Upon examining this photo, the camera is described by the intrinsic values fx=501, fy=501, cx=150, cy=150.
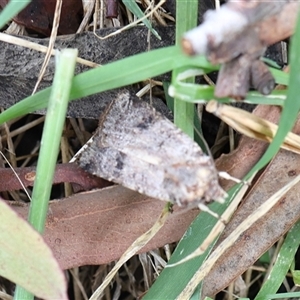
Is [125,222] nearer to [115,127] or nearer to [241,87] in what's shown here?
[115,127]

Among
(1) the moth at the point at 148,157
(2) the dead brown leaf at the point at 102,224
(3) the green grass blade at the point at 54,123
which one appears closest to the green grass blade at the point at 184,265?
(2) the dead brown leaf at the point at 102,224

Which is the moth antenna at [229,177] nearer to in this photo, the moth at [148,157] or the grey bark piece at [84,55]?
the moth at [148,157]

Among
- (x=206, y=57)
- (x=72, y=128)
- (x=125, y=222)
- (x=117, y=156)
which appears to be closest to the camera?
(x=206, y=57)

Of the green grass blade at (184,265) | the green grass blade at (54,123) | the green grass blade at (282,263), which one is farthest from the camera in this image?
the green grass blade at (282,263)

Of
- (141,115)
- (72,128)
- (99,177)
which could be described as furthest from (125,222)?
(72,128)

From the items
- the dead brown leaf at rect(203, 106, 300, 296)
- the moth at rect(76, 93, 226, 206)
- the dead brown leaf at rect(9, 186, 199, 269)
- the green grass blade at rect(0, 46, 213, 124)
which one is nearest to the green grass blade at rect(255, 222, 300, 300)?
the dead brown leaf at rect(203, 106, 300, 296)

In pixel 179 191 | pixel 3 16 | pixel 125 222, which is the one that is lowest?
pixel 125 222
